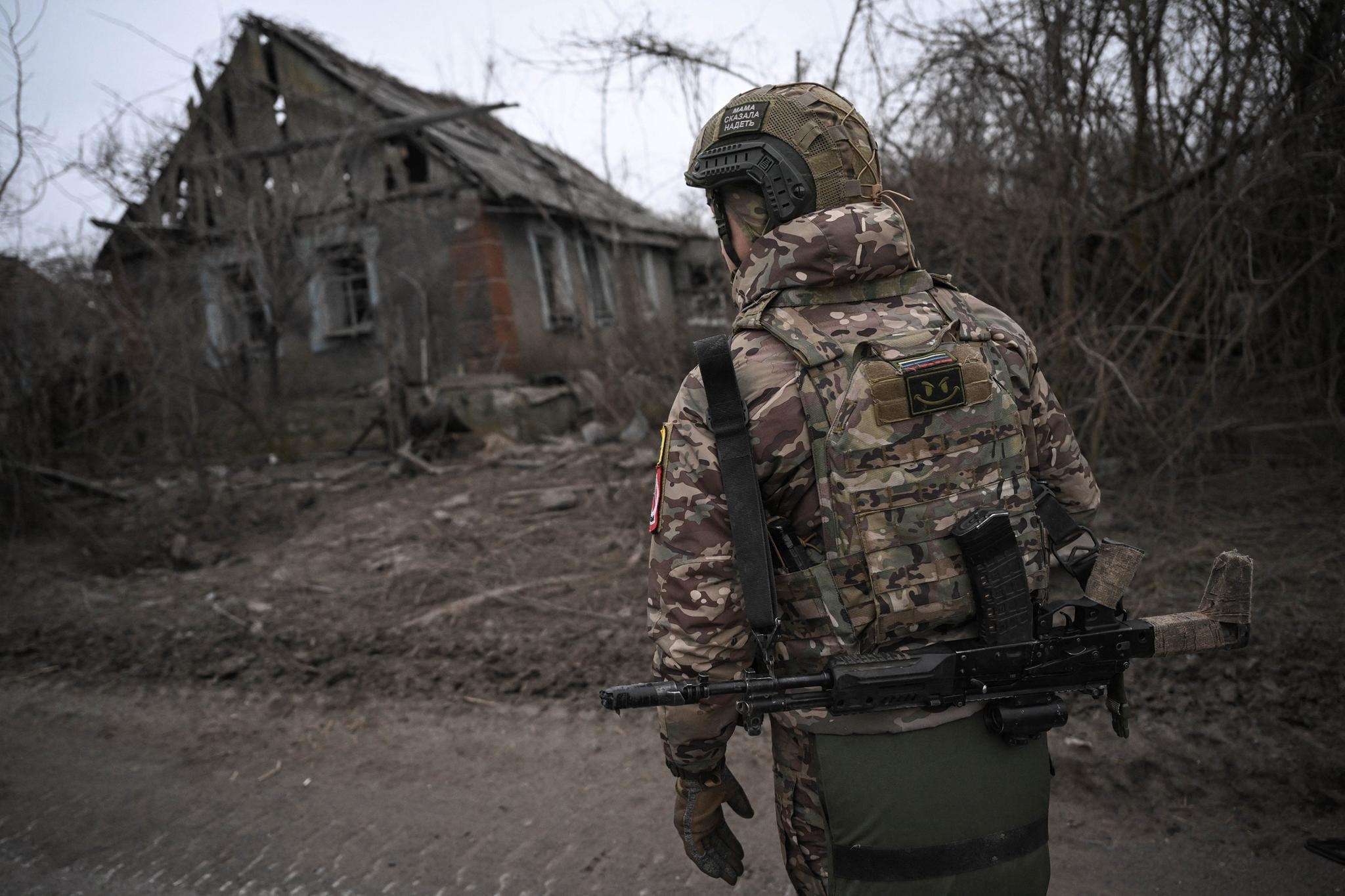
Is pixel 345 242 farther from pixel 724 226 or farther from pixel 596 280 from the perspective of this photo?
pixel 724 226

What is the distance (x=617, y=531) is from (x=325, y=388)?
911 centimetres

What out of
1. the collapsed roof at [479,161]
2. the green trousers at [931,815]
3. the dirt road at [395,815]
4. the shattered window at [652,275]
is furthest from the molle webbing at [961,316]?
the shattered window at [652,275]

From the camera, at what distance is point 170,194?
11430 mm

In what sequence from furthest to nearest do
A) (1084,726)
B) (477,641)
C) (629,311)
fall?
(629,311)
(477,641)
(1084,726)

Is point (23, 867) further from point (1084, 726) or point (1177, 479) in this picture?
point (1177, 479)

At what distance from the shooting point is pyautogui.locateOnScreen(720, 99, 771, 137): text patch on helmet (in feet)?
5.65

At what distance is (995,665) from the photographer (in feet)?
5.25

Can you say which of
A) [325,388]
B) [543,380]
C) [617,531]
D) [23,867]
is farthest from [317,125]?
[23,867]

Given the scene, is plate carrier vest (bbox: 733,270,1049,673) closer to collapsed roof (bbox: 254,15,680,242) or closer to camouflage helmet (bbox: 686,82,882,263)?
camouflage helmet (bbox: 686,82,882,263)

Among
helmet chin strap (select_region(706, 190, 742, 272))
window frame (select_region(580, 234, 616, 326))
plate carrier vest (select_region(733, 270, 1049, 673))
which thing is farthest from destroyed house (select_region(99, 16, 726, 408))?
plate carrier vest (select_region(733, 270, 1049, 673))

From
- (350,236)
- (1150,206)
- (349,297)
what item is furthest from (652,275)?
(1150,206)

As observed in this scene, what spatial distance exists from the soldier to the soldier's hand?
0.01 m

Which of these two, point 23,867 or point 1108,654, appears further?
point 23,867

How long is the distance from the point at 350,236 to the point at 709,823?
12.5m
